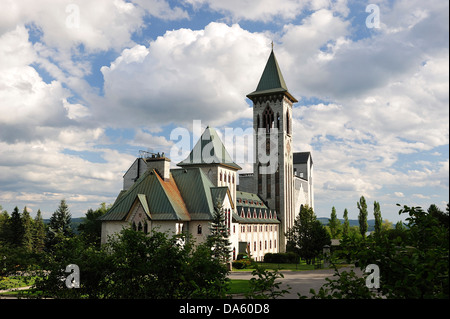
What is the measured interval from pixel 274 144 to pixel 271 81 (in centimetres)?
1478

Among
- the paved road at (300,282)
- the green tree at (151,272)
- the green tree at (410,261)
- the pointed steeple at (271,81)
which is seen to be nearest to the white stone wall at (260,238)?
the paved road at (300,282)

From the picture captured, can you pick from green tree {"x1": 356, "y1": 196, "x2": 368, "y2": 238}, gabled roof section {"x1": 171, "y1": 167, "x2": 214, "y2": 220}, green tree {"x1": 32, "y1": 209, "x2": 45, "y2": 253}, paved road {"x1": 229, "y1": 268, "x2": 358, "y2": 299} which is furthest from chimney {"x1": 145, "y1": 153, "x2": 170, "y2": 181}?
green tree {"x1": 356, "y1": 196, "x2": 368, "y2": 238}

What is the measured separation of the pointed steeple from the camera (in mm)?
84812

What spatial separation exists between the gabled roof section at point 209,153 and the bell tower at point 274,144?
1439 centimetres

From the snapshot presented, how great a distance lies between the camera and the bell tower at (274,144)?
8206 centimetres

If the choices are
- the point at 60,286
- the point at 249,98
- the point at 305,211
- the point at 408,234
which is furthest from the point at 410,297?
the point at 249,98

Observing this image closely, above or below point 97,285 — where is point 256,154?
above

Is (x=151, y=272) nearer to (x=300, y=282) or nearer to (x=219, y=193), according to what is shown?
(x=300, y=282)

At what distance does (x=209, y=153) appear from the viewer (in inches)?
2665

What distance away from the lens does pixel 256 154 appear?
84.9 m

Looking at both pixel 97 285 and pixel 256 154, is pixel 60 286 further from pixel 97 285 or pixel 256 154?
pixel 256 154

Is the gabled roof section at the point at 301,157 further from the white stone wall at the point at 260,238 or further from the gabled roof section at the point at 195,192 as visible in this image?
the gabled roof section at the point at 195,192

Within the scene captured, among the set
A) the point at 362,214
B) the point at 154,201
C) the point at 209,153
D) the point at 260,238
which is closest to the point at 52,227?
the point at 154,201

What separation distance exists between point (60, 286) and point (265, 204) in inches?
2850
